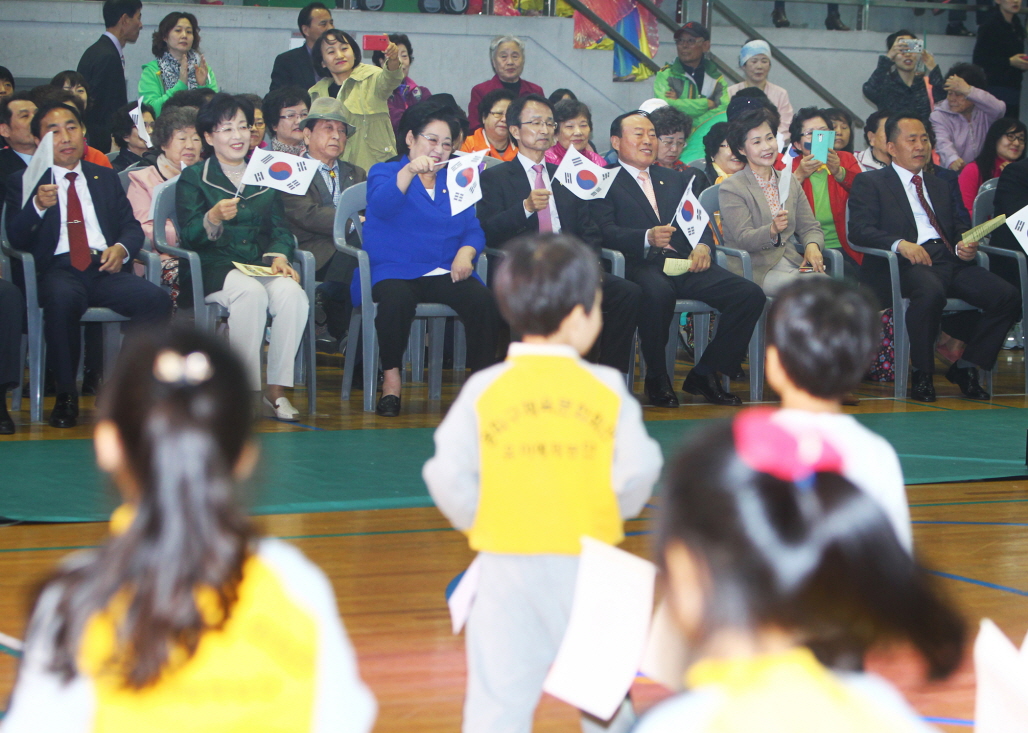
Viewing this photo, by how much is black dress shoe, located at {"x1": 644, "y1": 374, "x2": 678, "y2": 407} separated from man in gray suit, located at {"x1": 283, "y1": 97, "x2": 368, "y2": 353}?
1477 millimetres

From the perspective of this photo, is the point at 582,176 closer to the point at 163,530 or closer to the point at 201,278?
the point at 201,278

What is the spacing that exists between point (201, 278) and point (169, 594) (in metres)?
4.00

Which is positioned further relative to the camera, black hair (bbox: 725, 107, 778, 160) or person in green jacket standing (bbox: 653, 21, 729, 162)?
person in green jacket standing (bbox: 653, 21, 729, 162)

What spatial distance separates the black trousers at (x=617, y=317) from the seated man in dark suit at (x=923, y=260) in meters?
1.43

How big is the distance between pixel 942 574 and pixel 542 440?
1.56 metres

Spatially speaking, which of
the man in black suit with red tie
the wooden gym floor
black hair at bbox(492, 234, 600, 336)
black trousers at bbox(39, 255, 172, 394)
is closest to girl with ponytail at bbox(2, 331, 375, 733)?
the wooden gym floor

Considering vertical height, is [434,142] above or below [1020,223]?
above

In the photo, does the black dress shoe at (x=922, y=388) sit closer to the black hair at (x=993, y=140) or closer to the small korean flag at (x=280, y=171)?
the black hair at (x=993, y=140)

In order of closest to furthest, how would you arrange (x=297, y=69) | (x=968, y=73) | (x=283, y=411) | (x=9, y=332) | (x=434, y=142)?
1. (x=9, y=332)
2. (x=283, y=411)
3. (x=434, y=142)
4. (x=297, y=69)
5. (x=968, y=73)

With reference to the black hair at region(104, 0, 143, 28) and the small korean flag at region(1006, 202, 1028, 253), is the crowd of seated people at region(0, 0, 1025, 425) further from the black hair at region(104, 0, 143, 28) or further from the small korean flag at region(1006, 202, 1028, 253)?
the small korean flag at region(1006, 202, 1028, 253)

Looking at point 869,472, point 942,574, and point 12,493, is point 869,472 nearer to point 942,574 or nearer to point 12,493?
point 942,574

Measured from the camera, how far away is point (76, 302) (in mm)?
4445

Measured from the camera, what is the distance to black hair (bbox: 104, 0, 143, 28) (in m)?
6.46

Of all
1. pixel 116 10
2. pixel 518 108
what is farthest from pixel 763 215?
pixel 116 10
